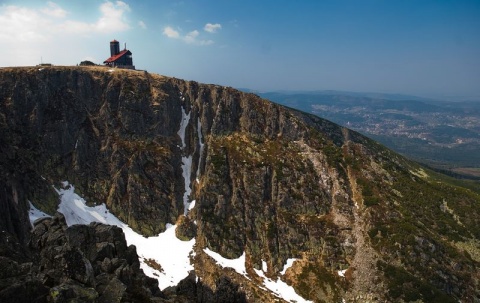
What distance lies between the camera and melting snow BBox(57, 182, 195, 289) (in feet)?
350

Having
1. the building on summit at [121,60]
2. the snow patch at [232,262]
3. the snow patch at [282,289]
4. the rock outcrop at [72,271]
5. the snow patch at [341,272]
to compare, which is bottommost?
the snow patch at [282,289]

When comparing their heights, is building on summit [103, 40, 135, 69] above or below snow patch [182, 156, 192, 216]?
above

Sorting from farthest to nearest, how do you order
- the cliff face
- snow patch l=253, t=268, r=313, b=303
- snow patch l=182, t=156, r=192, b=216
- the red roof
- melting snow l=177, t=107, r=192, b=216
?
the red roof → melting snow l=177, t=107, r=192, b=216 → snow patch l=182, t=156, r=192, b=216 → the cliff face → snow patch l=253, t=268, r=313, b=303

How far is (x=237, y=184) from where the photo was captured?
12988cm

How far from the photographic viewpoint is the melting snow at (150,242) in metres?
107

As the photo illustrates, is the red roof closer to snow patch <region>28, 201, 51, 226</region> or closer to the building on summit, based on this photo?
the building on summit

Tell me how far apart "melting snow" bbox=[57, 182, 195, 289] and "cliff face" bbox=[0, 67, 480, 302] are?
367cm

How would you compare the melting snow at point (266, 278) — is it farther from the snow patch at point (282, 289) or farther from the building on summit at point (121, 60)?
the building on summit at point (121, 60)

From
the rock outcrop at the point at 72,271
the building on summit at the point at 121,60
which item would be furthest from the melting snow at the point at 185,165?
the rock outcrop at the point at 72,271

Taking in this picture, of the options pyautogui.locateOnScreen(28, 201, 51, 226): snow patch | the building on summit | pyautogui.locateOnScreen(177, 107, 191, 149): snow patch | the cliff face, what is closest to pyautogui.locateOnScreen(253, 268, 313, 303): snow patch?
the cliff face

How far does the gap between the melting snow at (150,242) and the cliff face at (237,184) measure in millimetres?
3672

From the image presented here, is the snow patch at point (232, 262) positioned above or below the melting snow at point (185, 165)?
below

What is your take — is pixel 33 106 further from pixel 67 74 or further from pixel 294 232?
pixel 294 232

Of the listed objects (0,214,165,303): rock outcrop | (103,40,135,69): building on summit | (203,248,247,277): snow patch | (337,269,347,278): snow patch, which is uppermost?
(103,40,135,69): building on summit
